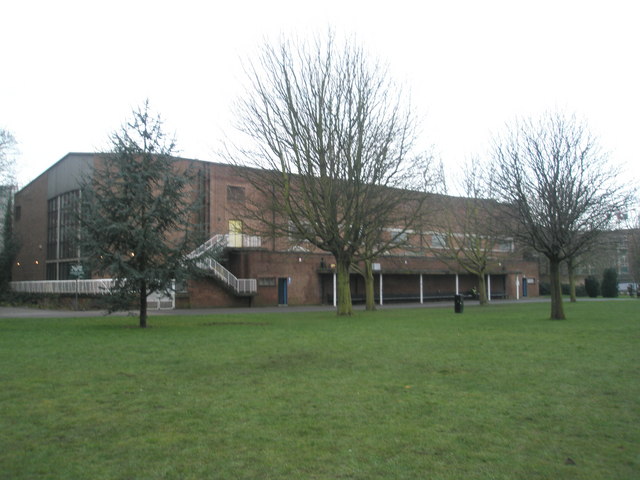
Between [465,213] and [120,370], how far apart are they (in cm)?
3362

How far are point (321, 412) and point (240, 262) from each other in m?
35.0

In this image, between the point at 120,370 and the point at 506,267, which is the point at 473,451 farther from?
the point at 506,267

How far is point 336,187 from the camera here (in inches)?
1051

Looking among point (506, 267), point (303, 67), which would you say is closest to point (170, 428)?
point (303, 67)

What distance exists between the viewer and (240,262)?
41719mm

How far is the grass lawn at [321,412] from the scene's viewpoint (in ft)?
17.2

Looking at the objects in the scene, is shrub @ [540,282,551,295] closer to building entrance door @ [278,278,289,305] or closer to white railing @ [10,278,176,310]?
building entrance door @ [278,278,289,305]

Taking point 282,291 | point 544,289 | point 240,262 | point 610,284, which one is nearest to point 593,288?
point 610,284

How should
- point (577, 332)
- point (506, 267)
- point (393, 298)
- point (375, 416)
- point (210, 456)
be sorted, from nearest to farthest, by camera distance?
point (210, 456) → point (375, 416) → point (577, 332) → point (393, 298) → point (506, 267)

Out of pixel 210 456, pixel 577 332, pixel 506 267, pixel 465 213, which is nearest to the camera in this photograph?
pixel 210 456

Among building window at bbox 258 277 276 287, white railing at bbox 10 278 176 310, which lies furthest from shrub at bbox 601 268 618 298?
white railing at bbox 10 278 176 310

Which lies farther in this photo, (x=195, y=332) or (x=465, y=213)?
(x=465, y=213)

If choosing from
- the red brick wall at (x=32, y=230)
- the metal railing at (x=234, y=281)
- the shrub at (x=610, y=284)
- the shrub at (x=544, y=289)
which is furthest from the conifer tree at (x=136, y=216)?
the shrub at (x=544, y=289)

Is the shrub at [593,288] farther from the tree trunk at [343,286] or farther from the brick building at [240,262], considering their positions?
the tree trunk at [343,286]
